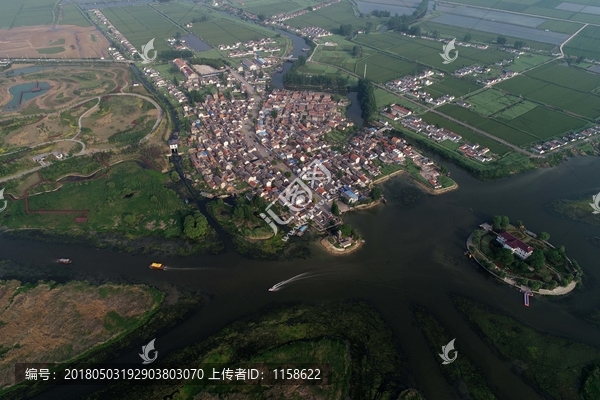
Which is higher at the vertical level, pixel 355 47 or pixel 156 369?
pixel 355 47

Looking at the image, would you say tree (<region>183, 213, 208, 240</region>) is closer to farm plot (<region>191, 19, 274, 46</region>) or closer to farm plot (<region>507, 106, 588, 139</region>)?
farm plot (<region>507, 106, 588, 139</region>)

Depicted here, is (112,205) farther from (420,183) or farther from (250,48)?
(250,48)

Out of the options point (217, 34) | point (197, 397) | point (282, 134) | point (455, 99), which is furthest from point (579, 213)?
point (217, 34)

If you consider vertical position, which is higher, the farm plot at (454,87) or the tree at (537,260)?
the farm plot at (454,87)

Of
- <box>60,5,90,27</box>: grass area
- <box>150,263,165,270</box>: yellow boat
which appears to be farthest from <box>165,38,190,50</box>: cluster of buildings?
<box>150,263,165,270</box>: yellow boat

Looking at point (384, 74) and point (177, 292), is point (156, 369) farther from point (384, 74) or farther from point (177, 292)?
point (384, 74)

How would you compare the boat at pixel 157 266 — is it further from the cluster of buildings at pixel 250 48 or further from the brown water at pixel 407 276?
the cluster of buildings at pixel 250 48

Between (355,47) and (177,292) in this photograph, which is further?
(355,47)

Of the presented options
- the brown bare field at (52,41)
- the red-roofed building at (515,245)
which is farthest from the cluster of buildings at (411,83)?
the brown bare field at (52,41)
